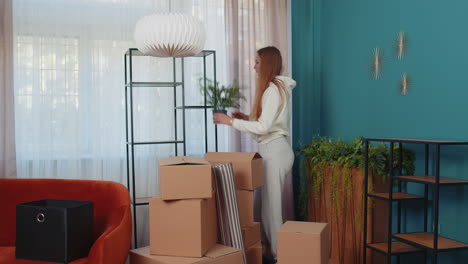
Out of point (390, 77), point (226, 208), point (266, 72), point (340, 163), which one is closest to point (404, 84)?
point (390, 77)

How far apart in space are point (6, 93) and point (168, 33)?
53.8 inches

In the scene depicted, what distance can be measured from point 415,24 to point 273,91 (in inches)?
40.4

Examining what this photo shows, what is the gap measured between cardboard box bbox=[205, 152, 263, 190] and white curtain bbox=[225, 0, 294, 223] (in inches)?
33.2

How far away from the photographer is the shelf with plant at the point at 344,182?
10.2 feet

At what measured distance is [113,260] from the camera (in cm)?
249

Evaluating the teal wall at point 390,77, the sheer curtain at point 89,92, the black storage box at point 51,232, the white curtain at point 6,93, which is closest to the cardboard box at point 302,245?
the teal wall at point 390,77

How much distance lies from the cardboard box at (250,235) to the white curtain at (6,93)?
5.95ft

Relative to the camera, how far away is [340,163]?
3303 millimetres

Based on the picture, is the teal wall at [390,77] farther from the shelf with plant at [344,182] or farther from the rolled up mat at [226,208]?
the rolled up mat at [226,208]

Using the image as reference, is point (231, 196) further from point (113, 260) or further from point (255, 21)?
point (255, 21)

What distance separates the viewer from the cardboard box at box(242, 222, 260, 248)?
318 centimetres

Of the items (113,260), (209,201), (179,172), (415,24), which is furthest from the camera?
(415,24)

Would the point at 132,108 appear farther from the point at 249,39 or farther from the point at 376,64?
the point at 376,64

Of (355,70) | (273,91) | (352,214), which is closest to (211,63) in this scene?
(273,91)
